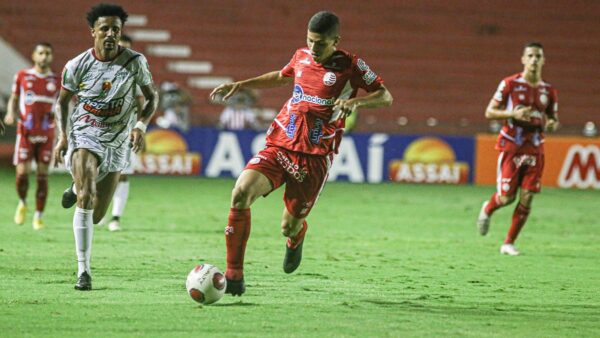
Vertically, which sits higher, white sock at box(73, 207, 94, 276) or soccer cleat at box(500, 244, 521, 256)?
white sock at box(73, 207, 94, 276)

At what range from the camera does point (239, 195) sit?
752cm

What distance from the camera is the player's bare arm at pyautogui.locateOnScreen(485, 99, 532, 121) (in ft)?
36.4

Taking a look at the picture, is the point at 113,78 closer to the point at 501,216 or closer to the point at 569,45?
the point at 501,216

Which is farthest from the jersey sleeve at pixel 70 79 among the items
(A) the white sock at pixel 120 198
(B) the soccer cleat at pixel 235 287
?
(A) the white sock at pixel 120 198

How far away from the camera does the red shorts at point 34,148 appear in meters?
12.9

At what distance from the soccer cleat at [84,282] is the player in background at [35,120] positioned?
202 inches

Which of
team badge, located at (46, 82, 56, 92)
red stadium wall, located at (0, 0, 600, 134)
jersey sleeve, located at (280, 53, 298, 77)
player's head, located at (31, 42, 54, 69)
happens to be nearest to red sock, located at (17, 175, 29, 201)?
team badge, located at (46, 82, 56, 92)

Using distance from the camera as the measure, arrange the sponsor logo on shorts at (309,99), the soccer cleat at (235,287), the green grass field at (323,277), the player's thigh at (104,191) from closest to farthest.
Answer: the green grass field at (323,277) → the soccer cleat at (235,287) → the sponsor logo on shorts at (309,99) → the player's thigh at (104,191)

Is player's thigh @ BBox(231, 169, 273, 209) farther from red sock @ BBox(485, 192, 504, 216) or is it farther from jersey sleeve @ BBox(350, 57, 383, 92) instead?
red sock @ BBox(485, 192, 504, 216)

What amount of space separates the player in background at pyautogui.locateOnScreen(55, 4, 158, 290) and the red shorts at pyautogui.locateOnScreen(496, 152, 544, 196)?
457 centimetres

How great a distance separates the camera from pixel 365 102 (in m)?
7.50

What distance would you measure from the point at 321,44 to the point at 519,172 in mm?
4533

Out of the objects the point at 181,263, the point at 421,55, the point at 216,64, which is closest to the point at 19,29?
the point at 216,64

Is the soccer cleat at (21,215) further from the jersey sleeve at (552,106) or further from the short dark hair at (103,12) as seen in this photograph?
the jersey sleeve at (552,106)
